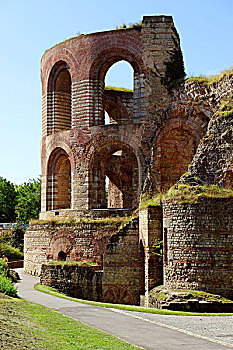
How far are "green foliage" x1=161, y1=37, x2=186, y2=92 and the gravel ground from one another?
1327 centimetres

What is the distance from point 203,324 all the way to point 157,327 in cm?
129

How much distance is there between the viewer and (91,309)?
48.9 feet

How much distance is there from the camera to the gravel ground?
10.9m

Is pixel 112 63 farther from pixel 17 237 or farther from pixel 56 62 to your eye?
pixel 17 237

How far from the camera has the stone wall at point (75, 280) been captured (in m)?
19.3

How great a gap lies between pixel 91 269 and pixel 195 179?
6172 mm

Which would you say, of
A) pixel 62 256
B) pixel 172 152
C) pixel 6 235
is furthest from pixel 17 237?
pixel 172 152

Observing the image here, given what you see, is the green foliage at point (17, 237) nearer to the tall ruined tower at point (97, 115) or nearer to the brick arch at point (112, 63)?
the tall ruined tower at point (97, 115)

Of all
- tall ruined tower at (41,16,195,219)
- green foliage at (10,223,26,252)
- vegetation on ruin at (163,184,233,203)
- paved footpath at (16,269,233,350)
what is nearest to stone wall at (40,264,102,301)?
paved footpath at (16,269,233,350)

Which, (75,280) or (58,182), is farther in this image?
(58,182)

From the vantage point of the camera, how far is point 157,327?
11906mm

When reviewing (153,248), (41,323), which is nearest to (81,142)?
(153,248)

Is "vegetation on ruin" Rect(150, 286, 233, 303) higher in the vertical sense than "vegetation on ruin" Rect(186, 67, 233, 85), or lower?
lower

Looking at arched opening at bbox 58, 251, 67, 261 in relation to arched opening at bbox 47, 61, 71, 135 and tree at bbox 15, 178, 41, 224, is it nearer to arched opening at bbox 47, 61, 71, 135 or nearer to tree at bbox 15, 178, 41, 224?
arched opening at bbox 47, 61, 71, 135
